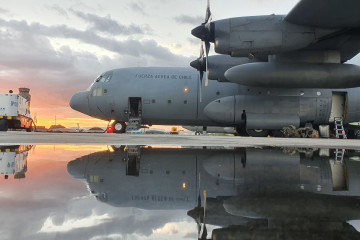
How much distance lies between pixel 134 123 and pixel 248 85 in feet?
29.1

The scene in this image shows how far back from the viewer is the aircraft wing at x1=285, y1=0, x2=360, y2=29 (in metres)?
9.53

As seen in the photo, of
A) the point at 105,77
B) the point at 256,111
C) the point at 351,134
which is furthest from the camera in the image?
the point at 351,134

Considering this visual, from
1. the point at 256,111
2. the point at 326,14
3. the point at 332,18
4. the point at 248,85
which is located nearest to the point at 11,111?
the point at 256,111

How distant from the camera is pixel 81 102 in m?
20.6

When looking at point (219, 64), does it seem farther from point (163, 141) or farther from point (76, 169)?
point (76, 169)

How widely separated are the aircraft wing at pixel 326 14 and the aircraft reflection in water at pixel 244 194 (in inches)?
273

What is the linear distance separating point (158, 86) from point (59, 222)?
18.1 meters

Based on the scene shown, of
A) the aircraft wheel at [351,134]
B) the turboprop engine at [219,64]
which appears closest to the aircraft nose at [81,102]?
the turboprop engine at [219,64]

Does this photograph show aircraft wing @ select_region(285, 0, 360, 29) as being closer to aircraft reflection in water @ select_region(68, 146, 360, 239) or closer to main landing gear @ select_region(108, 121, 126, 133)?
aircraft reflection in water @ select_region(68, 146, 360, 239)

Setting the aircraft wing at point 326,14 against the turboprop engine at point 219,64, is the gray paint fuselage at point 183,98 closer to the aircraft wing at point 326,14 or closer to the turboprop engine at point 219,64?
the turboprop engine at point 219,64

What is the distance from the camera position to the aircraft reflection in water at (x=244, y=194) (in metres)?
1.83

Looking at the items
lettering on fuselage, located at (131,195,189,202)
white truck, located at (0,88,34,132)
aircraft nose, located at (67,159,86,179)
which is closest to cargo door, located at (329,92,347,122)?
aircraft nose, located at (67,159,86,179)

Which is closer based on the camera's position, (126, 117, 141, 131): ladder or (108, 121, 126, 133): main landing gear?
(126, 117, 141, 131): ladder

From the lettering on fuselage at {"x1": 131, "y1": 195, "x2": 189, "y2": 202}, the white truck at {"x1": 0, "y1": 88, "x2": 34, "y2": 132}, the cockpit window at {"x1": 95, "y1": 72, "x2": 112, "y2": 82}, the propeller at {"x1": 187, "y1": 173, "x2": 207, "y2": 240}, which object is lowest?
the lettering on fuselage at {"x1": 131, "y1": 195, "x2": 189, "y2": 202}
